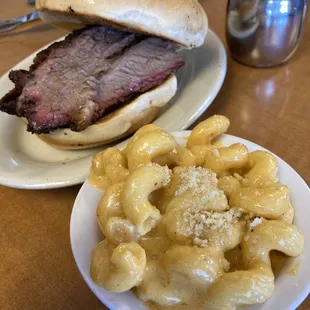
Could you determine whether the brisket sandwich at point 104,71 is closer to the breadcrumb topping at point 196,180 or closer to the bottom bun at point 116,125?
the bottom bun at point 116,125

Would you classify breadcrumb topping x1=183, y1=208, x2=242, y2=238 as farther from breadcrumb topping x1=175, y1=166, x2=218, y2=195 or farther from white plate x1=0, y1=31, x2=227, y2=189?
white plate x1=0, y1=31, x2=227, y2=189

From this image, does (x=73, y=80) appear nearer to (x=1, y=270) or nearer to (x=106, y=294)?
(x=1, y=270)

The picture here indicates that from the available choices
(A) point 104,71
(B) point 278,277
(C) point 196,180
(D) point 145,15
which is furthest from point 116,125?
(B) point 278,277

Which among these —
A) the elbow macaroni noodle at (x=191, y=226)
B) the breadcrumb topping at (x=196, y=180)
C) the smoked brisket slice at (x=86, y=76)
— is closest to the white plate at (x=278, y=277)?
the elbow macaroni noodle at (x=191, y=226)

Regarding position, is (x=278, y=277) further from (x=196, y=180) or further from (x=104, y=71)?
(x=104, y=71)

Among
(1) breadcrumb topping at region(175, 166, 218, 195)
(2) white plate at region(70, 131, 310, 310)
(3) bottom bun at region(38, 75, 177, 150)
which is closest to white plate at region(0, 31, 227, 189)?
(3) bottom bun at region(38, 75, 177, 150)

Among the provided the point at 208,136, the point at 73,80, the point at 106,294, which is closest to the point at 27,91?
the point at 73,80

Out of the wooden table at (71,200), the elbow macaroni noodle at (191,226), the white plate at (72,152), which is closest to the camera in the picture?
the elbow macaroni noodle at (191,226)

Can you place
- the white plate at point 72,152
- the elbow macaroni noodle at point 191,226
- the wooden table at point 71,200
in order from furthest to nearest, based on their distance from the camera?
the white plate at point 72,152, the wooden table at point 71,200, the elbow macaroni noodle at point 191,226
